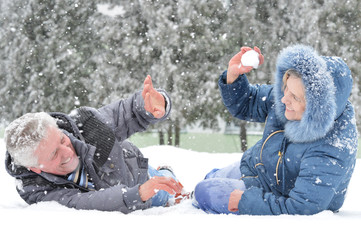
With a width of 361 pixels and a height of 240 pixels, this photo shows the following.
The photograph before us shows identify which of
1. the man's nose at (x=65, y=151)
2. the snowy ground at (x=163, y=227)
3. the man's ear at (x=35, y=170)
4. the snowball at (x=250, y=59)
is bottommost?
the man's ear at (x=35, y=170)

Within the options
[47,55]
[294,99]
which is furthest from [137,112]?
[47,55]

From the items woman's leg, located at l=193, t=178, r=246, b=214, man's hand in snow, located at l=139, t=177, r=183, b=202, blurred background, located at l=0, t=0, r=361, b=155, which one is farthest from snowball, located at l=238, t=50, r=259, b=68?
blurred background, located at l=0, t=0, r=361, b=155

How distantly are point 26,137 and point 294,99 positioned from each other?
1.71 metres

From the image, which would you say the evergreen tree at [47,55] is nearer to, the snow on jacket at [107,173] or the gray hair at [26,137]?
the snow on jacket at [107,173]

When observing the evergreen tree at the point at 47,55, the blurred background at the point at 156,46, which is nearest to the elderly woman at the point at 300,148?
the blurred background at the point at 156,46

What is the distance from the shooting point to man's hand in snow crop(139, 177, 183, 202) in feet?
7.16

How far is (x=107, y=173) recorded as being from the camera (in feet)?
8.79

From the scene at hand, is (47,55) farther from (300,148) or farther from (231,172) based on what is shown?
(300,148)

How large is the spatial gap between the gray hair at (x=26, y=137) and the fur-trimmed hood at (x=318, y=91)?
1592 millimetres

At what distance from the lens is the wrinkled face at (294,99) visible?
7.43ft

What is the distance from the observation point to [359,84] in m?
9.84

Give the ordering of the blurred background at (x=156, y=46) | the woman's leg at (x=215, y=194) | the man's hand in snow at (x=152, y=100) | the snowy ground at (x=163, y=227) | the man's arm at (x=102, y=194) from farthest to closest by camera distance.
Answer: the blurred background at (x=156, y=46)
the man's hand in snow at (x=152, y=100)
the woman's leg at (x=215, y=194)
the man's arm at (x=102, y=194)
the snowy ground at (x=163, y=227)

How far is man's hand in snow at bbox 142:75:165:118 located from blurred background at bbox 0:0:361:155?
22.2 feet

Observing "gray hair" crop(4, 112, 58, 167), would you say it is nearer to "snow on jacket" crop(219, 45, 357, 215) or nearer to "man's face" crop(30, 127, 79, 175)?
"man's face" crop(30, 127, 79, 175)
